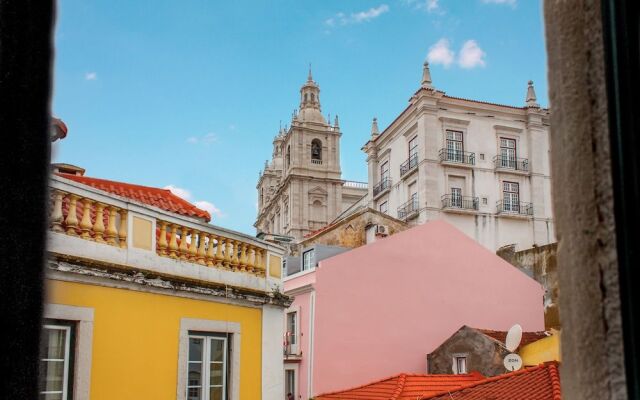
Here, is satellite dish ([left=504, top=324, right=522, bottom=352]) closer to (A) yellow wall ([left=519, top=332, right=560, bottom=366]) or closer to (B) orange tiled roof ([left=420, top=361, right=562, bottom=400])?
(A) yellow wall ([left=519, top=332, right=560, bottom=366])

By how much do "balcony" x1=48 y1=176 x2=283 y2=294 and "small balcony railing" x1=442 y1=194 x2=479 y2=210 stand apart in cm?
1901

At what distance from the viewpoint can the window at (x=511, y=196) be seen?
27.8m

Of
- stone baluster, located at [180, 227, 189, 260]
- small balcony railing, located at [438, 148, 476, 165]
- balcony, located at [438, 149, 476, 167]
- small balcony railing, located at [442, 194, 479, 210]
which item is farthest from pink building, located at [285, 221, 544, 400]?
stone baluster, located at [180, 227, 189, 260]

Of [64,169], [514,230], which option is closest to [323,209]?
[514,230]

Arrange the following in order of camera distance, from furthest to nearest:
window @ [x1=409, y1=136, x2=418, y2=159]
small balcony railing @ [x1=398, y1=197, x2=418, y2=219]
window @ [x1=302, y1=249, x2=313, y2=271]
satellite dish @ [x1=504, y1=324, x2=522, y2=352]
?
1. window @ [x1=409, y1=136, x2=418, y2=159]
2. small balcony railing @ [x1=398, y1=197, x2=418, y2=219]
3. window @ [x1=302, y1=249, x2=313, y2=271]
4. satellite dish @ [x1=504, y1=324, x2=522, y2=352]

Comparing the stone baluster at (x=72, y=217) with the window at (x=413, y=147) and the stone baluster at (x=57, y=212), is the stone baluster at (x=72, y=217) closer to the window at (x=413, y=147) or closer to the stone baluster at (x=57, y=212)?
the stone baluster at (x=57, y=212)

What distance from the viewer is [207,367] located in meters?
7.30

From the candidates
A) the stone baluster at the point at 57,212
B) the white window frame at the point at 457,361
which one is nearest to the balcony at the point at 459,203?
the white window frame at the point at 457,361

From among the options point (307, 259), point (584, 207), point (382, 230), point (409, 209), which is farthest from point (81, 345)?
point (409, 209)

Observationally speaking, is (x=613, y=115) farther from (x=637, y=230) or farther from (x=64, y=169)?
(x=64, y=169)

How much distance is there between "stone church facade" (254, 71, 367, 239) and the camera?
1783 inches

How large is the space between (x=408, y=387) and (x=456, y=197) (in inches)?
610

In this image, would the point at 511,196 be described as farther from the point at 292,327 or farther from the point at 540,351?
the point at 540,351

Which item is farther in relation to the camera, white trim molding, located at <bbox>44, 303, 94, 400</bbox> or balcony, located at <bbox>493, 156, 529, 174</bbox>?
balcony, located at <bbox>493, 156, 529, 174</bbox>
